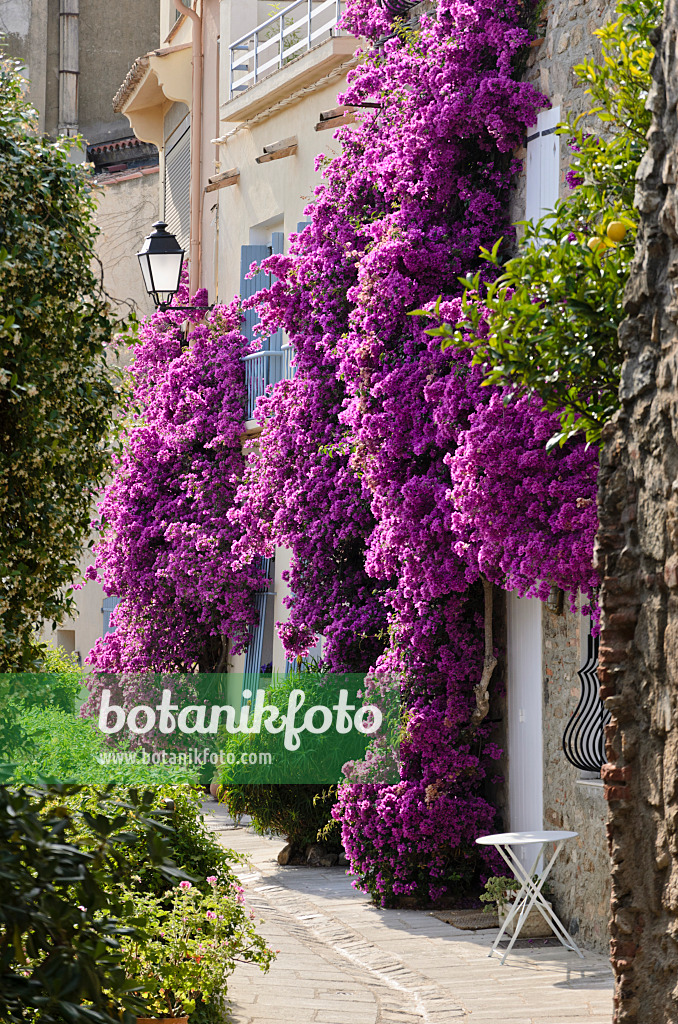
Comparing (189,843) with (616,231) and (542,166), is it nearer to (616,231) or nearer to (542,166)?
(616,231)

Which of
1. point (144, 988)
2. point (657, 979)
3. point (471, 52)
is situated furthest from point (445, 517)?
point (144, 988)

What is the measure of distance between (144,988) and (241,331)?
14.1 meters

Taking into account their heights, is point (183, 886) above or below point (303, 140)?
below

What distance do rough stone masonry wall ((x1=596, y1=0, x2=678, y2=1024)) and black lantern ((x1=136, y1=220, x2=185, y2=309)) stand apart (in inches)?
394

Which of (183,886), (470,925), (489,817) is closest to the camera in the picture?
(183,886)

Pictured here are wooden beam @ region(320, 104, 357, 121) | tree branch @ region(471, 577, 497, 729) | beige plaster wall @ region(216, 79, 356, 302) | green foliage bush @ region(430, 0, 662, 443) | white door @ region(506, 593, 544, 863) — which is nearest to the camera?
green foliage bush @ region(430, 0, 662, 443)

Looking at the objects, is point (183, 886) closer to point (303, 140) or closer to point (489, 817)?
point (489, 817)

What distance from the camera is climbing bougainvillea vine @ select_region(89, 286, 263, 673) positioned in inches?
587

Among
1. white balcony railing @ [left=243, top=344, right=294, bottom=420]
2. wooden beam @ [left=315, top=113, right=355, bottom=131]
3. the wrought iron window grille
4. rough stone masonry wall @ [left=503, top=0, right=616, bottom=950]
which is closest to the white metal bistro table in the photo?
rough stone masonry wall @ [left=503, top=0, right=616, bottom=950]

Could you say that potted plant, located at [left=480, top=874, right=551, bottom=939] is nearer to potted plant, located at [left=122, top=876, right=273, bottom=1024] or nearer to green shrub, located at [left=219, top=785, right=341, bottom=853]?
green shrub, located at [left=219, top=785, right=341, bottom=853]

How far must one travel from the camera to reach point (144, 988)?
8.36ft

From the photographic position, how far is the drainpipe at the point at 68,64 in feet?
85.8

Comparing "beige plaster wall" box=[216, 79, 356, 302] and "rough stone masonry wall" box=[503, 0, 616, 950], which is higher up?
"beige plaster wall" box=[216, 79, 356, 302]

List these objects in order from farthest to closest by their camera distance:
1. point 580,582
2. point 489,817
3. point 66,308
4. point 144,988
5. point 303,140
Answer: point 303,140 < point 489,817 < point 580,582 < point 66,308 < point 144,988
